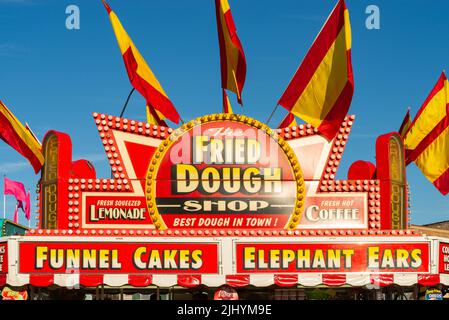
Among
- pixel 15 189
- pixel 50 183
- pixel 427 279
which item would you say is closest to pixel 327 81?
pixel 427 279

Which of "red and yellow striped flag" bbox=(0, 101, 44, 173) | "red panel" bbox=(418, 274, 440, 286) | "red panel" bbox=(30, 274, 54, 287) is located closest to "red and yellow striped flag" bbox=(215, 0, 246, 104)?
"red and yellow striped flag" bbox=(0, 101, 44, 173)

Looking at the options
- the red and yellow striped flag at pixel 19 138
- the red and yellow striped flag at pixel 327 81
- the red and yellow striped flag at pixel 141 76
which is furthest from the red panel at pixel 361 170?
the red and yellow striped flag at pixel 19 138

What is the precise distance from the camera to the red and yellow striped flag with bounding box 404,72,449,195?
1024 inches

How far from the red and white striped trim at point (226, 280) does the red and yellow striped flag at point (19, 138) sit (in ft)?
12.1

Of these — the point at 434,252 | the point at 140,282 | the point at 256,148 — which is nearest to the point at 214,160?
the point at 256,148

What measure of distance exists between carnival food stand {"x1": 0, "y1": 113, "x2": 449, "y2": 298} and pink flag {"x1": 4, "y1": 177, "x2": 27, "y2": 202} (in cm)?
2978

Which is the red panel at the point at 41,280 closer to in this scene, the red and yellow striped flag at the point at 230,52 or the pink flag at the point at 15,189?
the red and yellow striped flag at the point at 230,52

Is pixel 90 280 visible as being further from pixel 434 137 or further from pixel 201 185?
pixel 434 137

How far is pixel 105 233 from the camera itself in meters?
22.5

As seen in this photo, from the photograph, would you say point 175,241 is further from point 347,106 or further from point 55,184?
point 347,106

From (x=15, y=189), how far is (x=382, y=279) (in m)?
35.7

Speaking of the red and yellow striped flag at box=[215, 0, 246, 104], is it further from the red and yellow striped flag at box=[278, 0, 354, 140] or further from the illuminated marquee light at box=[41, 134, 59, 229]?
the illuminated marquee light at box=[41, 134, 59, 229]

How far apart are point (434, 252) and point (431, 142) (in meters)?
4.99

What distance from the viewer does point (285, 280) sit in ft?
72.5
